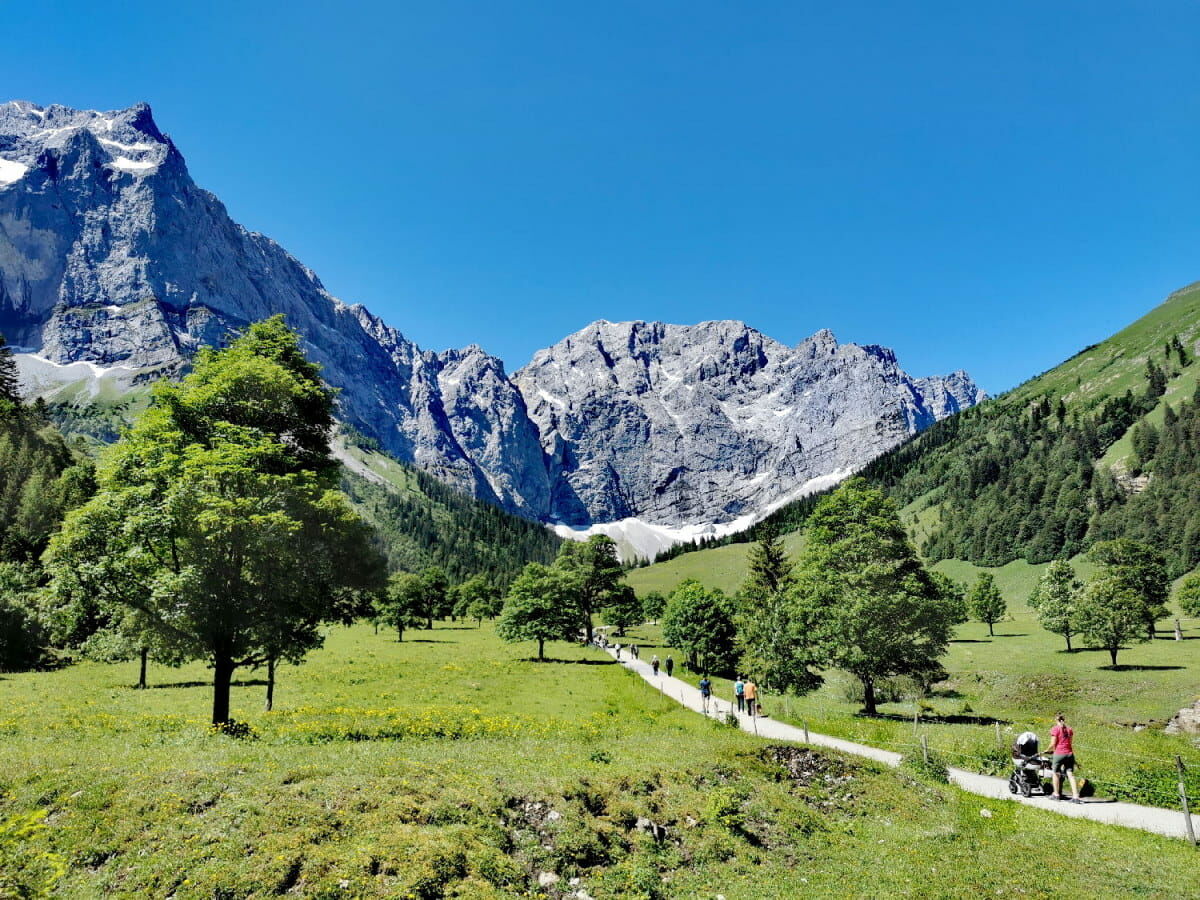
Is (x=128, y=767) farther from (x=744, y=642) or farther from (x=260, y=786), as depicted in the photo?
(x=744, y=642)

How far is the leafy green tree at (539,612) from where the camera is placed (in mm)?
67000

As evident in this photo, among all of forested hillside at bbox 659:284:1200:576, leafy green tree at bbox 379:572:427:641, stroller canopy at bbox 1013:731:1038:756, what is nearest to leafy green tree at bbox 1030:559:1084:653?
stroller canopy at bbox 1013:731:1038:756

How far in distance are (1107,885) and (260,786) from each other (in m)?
19.4

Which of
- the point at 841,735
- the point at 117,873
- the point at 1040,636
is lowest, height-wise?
the point at 1040,636

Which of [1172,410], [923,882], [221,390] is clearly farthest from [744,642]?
[1172,410]

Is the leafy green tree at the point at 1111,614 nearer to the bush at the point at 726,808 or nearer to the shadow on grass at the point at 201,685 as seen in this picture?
the bush at the point at 726,808

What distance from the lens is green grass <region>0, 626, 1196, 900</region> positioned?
1185 cm

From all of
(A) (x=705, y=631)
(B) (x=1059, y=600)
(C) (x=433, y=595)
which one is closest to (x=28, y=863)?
(A) (x=705, y=631)

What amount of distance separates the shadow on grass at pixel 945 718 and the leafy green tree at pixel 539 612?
37058 millimetres

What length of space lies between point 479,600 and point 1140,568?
114165 mm

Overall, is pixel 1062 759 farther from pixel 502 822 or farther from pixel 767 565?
pixel 767 565

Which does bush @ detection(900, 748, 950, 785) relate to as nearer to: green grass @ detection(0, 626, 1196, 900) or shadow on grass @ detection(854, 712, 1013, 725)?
green grass @ detection(0, 626, 1196, 900)

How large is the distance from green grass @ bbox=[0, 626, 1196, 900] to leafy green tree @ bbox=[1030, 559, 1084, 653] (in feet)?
208

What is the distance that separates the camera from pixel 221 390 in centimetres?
2255
